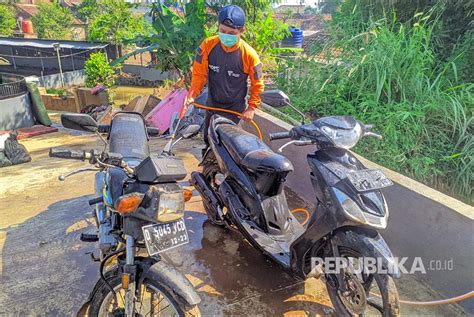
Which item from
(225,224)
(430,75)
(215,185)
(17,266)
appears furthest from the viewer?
(430,75)

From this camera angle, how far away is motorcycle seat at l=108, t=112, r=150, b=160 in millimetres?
2962

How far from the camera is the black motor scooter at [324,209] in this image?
2.16m

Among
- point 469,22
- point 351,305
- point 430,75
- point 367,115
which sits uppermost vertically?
point 469,22

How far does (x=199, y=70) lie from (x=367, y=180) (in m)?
2.44

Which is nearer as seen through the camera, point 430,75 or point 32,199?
point 32,199

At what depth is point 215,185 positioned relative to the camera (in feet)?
12.5

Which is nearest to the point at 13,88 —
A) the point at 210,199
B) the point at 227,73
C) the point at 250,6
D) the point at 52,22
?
the point at 250,6

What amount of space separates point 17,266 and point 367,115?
4101 mm

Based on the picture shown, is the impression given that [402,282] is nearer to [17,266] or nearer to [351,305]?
[351,305]

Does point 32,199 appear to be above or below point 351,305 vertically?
below

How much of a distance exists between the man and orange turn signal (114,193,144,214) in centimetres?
197

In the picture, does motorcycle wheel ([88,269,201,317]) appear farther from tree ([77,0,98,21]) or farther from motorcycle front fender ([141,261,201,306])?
tree ([77,0,98,21])

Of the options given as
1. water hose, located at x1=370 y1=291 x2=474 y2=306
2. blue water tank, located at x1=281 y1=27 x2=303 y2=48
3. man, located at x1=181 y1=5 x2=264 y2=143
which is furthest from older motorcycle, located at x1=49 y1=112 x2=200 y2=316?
blue water tank, located at x1=281 y1=27 x2=303 y2=48

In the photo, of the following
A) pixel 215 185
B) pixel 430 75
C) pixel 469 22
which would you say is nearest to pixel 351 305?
pixel 215 185
